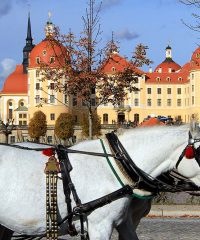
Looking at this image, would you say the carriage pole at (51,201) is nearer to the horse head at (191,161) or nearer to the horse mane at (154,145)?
the horse mane at (154,145)

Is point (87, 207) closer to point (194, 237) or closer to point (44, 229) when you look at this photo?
point (44, 229)

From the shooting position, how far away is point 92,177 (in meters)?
5.47

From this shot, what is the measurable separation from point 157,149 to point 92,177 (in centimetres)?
62

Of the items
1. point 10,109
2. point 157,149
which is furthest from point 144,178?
point 10,109

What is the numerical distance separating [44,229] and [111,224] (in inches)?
23.1

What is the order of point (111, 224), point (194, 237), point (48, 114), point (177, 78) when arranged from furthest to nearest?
point (177, 78)
point (48, 114)
point (194, 237)
point (111, 224)

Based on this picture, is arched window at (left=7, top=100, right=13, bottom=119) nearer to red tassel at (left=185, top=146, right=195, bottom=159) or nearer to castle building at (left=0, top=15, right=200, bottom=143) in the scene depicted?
castle building at (left=0, top=15, right=200, bottom=143)

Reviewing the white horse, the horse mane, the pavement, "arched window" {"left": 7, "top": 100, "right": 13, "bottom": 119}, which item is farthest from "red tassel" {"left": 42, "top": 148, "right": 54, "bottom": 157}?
"arched window" {"left": 7, "top": 100, "right": 13, "bottom": 119}

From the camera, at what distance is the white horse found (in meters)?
5.44

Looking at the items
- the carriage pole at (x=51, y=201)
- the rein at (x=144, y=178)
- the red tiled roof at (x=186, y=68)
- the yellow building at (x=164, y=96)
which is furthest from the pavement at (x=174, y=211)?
the red tiled roof at (x=186, y=68)

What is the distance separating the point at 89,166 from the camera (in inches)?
217

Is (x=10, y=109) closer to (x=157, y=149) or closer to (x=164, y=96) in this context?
(x=164, y=96)

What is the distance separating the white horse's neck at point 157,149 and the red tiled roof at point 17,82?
122584 mm

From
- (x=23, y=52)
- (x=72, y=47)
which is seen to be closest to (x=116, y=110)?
(x=23, y=52)
